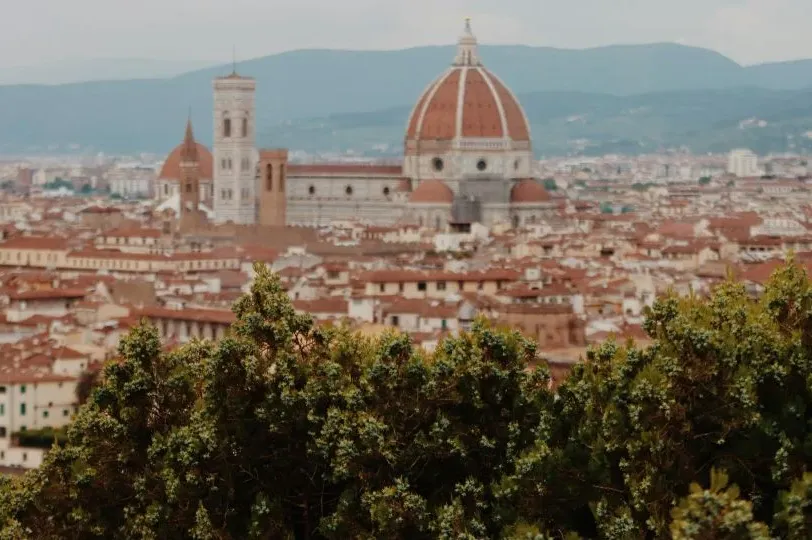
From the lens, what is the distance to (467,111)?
126m

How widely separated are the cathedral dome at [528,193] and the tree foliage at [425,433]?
317 feet

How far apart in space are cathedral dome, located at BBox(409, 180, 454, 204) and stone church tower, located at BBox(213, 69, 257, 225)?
861cm

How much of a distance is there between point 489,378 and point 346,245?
2861 inches

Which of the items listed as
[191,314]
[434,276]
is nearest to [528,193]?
[434,276]

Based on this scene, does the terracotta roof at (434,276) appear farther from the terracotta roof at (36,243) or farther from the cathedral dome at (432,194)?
the cathedral dome at (432,194)

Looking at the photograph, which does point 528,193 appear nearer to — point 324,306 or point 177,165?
point 177,165

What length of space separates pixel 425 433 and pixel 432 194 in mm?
96187

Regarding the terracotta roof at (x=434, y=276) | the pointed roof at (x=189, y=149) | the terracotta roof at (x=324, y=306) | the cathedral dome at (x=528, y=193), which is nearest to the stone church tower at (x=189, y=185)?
the pointed roof at (x=189, y=149)

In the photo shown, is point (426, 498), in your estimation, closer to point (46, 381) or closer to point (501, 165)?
point (46, 381)

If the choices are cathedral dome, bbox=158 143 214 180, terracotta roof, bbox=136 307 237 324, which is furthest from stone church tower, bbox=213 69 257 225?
terracotta roof, bbox=136 307 237 324

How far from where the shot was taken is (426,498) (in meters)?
20.6

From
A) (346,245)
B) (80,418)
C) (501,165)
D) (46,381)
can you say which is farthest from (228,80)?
(80,418)

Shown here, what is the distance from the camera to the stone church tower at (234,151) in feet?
399

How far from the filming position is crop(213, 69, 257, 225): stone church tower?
12175cm
